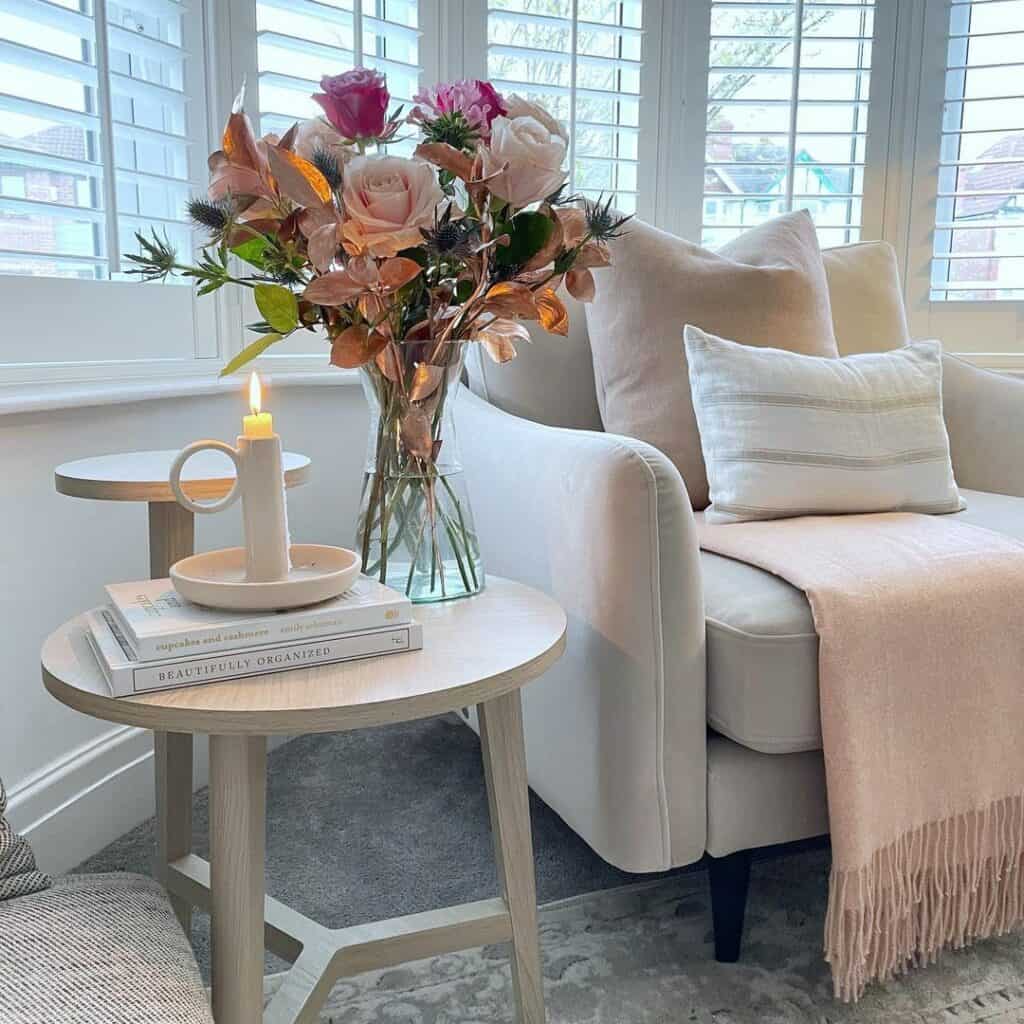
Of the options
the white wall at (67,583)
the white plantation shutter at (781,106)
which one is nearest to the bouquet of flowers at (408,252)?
the white wall at (67,583)

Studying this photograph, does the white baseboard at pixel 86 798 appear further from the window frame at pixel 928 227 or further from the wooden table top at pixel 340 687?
the window frame at pixel 928 227

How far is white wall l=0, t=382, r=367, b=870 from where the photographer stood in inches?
53.4

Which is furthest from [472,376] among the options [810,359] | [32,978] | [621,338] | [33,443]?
[32,978]

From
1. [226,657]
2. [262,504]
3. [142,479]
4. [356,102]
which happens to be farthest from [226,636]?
[356,102]

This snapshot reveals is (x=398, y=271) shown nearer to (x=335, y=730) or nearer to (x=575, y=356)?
(x=335, y=730)

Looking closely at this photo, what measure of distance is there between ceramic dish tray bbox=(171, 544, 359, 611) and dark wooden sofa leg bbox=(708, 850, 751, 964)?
618 mm

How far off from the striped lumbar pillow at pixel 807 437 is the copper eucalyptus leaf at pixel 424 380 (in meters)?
0.59

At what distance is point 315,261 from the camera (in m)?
0.85

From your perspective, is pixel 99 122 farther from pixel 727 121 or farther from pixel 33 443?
pixel 727 121

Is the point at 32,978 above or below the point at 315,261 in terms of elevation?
below

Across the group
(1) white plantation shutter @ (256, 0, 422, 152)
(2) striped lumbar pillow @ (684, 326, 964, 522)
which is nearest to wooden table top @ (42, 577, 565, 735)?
(2) striped lumbar pillow @ (684, 326, 964, 522)

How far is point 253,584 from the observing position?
2.75 feet

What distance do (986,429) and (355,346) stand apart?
1307 mm

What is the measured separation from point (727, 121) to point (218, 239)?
5.71 feet
